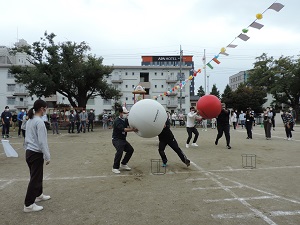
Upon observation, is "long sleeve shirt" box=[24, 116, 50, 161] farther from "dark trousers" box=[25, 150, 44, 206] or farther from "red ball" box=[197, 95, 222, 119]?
"red ball" box=[197, 95, 222, 119]

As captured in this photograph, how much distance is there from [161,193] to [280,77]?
46.8 metres

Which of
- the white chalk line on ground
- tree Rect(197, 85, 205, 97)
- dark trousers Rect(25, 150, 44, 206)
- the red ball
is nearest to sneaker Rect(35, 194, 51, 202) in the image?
dark trousers Rect(25, 150, 44, 206)

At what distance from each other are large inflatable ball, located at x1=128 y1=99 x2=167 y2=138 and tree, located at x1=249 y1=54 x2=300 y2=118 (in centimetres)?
4367

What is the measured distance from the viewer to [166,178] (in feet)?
20.4

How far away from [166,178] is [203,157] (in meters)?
3.06

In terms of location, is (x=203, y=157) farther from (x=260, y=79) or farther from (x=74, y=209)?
(x=260, y=79)

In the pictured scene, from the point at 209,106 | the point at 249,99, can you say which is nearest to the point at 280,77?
the point at 249,99

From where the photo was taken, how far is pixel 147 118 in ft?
19.2

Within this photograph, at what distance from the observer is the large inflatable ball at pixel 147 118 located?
5852 mm

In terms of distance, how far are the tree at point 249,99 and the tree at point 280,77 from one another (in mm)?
2598

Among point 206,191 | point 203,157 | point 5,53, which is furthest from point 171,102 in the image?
point 206,191

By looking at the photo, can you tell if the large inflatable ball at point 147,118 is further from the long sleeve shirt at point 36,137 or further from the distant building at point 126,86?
the distant building at point 126,86

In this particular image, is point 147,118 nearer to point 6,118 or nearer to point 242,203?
point 242,203

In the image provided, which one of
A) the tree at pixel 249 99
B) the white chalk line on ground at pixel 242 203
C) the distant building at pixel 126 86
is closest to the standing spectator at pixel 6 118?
the white chalk line on ground at pixel 242 203
